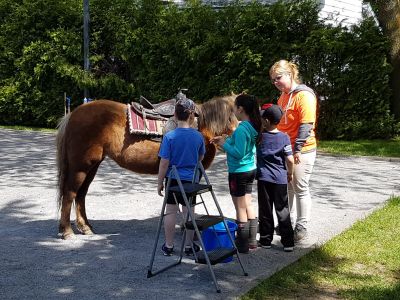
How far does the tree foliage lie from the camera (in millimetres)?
14406

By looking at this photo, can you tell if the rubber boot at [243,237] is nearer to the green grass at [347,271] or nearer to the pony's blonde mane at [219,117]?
the green grass at [347,271]

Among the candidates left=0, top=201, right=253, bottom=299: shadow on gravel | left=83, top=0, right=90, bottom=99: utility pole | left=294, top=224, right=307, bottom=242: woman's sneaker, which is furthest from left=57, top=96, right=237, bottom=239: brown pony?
left=83, top=0, right=90, bottom=99: utility pole

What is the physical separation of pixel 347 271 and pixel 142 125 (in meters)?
2.76

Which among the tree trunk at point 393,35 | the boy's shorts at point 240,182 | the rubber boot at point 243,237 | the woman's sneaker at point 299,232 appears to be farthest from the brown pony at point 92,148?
the tree trunk at point 393,35

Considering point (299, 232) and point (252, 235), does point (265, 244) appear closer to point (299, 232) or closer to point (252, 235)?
point (252, 235)

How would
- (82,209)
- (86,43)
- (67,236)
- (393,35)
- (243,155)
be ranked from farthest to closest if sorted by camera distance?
(86,43) → (393,35) → (82,209) → (67,236) → (243,155)

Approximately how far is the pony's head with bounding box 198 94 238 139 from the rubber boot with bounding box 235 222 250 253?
1103 mm

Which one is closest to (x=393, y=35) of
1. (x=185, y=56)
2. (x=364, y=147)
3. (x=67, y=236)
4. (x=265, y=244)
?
(x=364, y=147)

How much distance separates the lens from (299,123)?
5762mm

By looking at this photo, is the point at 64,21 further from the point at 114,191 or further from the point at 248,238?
the point at 248,238

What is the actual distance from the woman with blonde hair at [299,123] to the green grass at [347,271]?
0.59 metres

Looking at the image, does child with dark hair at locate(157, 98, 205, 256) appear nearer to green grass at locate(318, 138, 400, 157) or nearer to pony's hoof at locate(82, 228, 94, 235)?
pony's hoof at locate(82, 228, 94, 235)

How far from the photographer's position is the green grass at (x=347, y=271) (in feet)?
15.0

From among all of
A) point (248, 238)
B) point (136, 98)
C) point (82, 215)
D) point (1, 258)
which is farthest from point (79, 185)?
point (136, 98)
